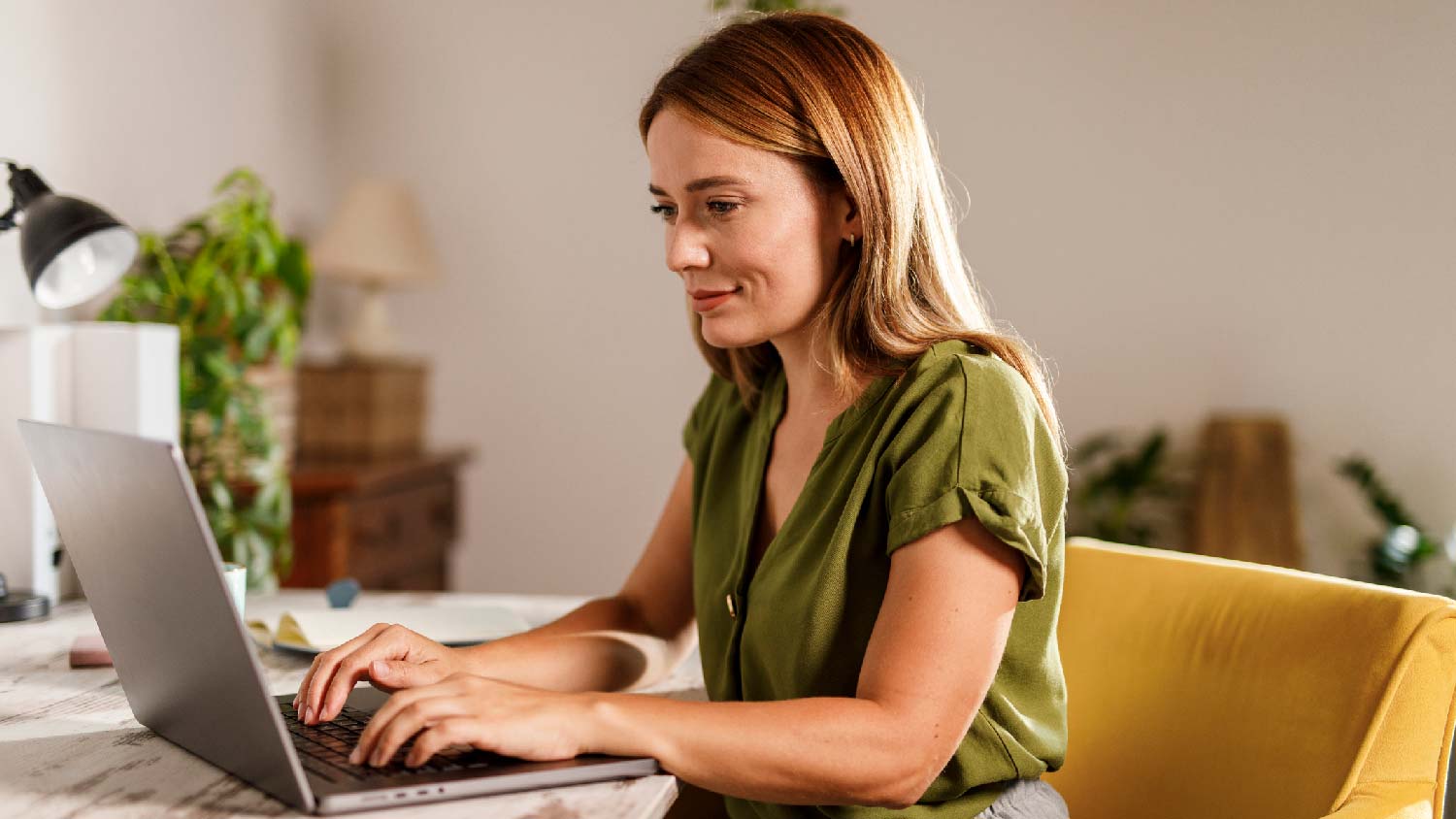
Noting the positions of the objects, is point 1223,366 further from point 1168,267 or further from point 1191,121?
point 1191,121

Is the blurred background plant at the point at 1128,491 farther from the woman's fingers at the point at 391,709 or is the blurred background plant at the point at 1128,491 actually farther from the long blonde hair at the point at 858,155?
the woman's fingers at the point at 391,709

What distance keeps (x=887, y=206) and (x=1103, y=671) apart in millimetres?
518

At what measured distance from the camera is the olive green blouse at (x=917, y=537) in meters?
0.98

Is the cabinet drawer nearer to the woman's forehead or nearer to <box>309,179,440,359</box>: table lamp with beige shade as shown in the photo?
<box>309,179,440,359</box>: table lamp with beige shade

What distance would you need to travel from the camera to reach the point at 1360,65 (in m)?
2.99

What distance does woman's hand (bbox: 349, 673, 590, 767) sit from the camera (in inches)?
33.4

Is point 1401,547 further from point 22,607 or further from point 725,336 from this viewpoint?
point 22,607

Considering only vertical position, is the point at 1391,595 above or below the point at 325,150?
below

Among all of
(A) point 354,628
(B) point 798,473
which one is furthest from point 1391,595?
(A) point 354,628

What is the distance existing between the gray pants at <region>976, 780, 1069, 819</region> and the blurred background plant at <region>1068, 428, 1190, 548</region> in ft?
6.84

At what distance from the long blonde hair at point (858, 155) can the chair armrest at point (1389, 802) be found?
365 millimetres

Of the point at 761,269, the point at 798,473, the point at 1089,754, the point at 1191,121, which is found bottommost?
the point at 1089,754

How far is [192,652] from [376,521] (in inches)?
78.2

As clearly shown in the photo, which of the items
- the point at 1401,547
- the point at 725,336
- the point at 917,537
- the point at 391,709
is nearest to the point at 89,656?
the point at 391,709
